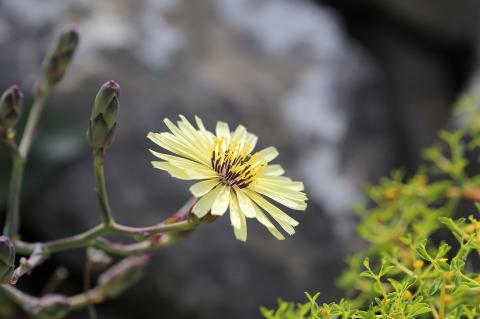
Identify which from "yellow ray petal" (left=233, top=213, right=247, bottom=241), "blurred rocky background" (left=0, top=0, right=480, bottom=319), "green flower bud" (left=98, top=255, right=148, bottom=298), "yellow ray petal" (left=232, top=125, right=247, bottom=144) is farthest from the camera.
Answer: "blurred rocky background" (left=0, top=0, right=480, bottom=319)

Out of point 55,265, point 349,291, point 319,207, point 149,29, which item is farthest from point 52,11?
point 349,291

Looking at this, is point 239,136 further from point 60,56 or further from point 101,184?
point 60,56

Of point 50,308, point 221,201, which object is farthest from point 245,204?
point 50,308

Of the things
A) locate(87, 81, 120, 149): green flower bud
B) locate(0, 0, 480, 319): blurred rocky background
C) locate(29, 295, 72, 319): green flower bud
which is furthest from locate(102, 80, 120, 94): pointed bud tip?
locate(0, 0, 480, 319): blurred rocky background

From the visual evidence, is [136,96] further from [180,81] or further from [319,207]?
[319,207]

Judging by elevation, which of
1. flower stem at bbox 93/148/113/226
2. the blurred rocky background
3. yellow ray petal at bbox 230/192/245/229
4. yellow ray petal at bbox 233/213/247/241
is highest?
the blurred rocky background

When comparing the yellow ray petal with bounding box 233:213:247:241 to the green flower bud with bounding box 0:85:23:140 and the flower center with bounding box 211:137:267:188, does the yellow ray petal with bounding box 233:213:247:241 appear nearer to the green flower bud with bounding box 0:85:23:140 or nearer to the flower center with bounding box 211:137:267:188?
the flower center with bounding box 211:137:267:188

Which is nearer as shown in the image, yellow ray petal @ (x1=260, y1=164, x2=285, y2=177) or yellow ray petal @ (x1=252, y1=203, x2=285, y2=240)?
yellow ray petal @ (x1=252, y1=203, x2=285, y2=240)
